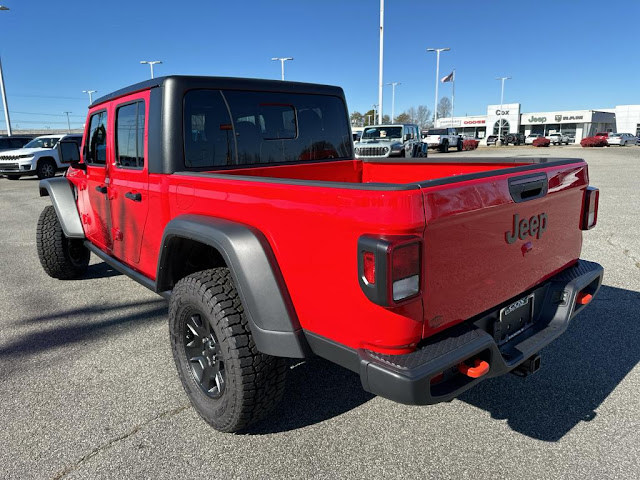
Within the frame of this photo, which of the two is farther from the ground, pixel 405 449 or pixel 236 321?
pixel 236 321

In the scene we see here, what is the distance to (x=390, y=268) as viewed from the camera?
169cm

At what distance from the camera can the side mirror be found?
4172mm

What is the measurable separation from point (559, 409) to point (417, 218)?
1.71m

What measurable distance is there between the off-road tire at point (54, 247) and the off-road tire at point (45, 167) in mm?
13737

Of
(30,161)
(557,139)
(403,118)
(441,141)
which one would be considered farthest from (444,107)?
(30,161)

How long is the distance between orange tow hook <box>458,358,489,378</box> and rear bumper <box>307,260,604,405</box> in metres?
0.02

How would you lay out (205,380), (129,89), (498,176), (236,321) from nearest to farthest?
(498,176) → (236,321) → (205,380) → (129,89)

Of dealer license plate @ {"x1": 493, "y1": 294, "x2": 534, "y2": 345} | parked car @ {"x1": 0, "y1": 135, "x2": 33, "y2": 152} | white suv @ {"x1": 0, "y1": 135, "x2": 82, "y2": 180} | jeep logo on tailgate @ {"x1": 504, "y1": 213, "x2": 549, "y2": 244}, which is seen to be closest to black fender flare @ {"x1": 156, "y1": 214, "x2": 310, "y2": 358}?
dealer license plate @ {"x1": 493, "y1": 294, "x2": 534, "y2": 345}

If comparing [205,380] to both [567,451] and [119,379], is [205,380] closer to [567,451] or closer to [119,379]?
[119,379]

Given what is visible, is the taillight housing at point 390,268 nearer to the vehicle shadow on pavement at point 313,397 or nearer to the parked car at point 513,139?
the vehicle shadow on pavement at point 313,397

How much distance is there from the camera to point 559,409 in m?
2.68

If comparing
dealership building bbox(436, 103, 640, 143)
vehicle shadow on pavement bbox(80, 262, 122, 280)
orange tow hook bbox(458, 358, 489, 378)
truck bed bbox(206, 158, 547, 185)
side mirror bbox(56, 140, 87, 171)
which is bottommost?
vehicle shadow on pavement bbox(80, 262, 122, 280)

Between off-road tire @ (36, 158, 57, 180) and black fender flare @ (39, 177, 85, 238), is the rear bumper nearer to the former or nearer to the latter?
black fender flare @ (39, 177, 85, 238)

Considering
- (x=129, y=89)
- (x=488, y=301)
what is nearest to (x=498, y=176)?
(x=488, y=301)
